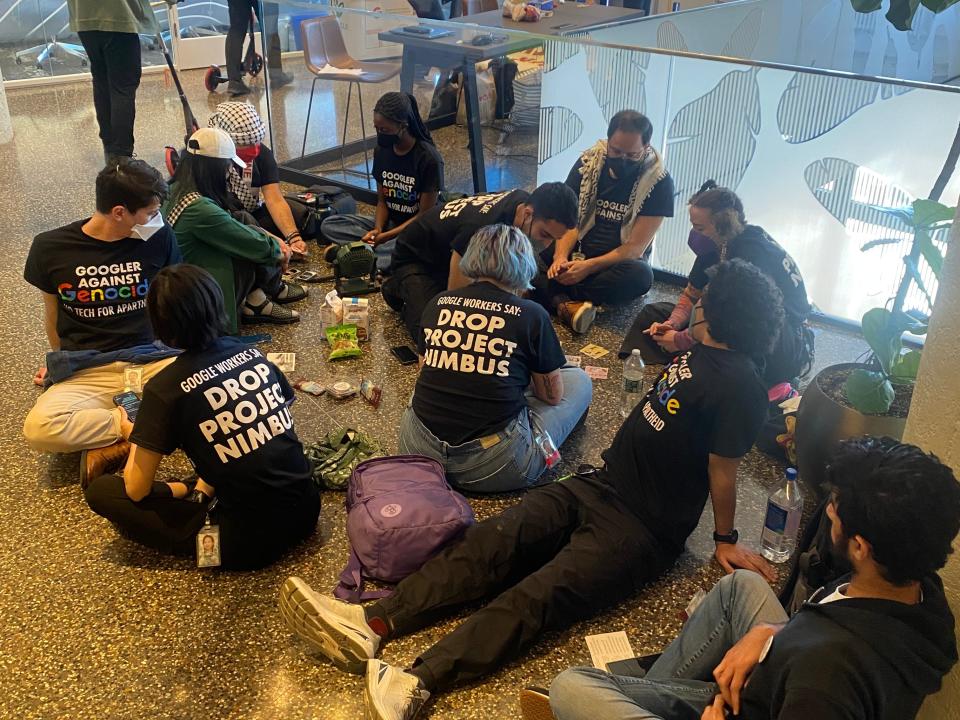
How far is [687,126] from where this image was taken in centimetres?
450

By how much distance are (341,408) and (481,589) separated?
1271 millimetres

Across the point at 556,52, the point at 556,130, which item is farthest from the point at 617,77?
the point at 556,130

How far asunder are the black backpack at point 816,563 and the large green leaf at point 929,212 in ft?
3.37

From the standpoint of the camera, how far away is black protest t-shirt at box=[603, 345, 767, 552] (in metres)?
2.46

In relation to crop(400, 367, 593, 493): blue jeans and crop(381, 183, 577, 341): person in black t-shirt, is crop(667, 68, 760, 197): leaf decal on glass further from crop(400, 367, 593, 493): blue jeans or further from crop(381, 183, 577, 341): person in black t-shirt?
crop(400, 367, 593, 493): blue jeans

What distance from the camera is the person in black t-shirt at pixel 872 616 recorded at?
1.58 meters

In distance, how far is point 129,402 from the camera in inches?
127

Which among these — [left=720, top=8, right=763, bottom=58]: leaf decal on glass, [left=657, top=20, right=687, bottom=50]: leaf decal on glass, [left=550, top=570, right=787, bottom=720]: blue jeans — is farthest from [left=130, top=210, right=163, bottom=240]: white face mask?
[left=720, top=8, right=763, bottom=58]: leaf decal on glass

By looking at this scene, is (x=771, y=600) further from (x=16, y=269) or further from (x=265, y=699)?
(x=16, y=269)

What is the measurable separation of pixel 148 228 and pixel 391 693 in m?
1.98

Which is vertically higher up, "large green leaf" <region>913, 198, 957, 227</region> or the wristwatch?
"large green leaf" <region>913, 198, 957, 227</region>

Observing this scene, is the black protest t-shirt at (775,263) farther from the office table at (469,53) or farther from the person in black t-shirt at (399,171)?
the office table at (469,53)

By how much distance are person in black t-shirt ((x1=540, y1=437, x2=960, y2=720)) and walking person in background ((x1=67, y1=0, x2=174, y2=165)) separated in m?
4.54

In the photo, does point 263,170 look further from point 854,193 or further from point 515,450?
point 854,193
